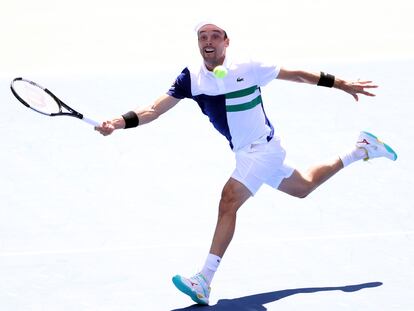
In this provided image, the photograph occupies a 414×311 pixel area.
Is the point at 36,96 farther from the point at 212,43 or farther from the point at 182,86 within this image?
the point at 212,43

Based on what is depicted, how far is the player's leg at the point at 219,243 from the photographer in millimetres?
6625

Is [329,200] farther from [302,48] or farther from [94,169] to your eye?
[302,48]

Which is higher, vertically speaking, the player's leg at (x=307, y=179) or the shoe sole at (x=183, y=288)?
the player's leg at (x=307, y=179)

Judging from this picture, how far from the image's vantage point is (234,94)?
6.96 metres

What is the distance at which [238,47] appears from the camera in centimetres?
1443

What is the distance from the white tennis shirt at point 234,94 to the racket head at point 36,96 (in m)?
0.77

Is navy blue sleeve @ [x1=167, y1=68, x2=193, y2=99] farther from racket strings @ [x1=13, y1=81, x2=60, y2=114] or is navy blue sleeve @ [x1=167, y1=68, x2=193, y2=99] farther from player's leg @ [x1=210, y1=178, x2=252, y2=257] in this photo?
racket strings @ [x1=13, y1=81, x2=60, y2=114]

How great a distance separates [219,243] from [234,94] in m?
0.92

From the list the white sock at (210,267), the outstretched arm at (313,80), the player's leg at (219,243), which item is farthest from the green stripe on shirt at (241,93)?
the white sock at (210,267)

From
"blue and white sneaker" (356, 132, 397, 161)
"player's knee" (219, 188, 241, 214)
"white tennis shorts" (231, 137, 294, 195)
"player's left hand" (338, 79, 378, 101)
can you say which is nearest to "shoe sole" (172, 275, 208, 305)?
"player's knee" (219, 188, 241, 214)

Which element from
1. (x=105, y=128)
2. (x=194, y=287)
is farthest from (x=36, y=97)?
(x=194, y=287)

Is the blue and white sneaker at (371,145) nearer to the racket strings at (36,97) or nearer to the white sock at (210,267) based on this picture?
the white sock at (210,267)

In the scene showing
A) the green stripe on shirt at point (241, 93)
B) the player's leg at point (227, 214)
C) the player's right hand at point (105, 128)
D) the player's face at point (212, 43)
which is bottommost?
the player's leg at point (227, 214)

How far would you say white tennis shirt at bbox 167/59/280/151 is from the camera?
692 cm
